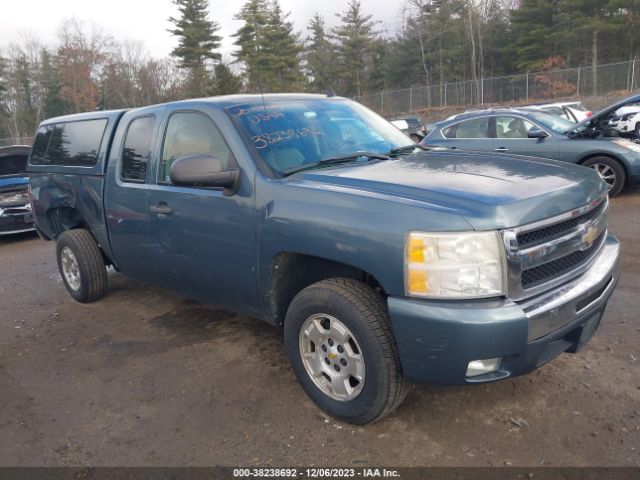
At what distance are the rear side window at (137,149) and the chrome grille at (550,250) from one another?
286 cm

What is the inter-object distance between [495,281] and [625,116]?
847cm

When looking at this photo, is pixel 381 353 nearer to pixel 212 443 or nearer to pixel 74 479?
pixel 212 443

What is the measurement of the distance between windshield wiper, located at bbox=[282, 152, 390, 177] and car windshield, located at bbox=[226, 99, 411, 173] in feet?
0.08

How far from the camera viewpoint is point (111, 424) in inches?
127

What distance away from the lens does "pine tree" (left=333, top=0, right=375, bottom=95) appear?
5134 cm

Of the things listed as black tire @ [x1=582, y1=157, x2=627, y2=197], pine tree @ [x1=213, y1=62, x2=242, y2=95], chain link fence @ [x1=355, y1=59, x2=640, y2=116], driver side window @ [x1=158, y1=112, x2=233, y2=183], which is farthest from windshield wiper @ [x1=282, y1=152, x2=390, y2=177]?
pine tree @ [x1=213, y1=62, x2=242, y2=95]

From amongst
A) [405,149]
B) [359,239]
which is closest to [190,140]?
[405,149]

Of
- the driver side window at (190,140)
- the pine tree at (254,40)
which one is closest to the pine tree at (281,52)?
the pine tree at (254,40)

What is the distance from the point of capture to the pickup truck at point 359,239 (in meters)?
2.50

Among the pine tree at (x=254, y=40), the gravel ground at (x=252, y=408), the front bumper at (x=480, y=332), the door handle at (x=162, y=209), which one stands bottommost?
the gravel ground at (x=252, y=408)

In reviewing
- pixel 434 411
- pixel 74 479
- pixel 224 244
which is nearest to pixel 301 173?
pixel 224 244

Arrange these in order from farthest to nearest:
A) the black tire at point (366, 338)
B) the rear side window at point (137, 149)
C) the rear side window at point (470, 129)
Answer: the rear side window at point (470, 129), the rear side window at point (137, 149), the black tire at point (366, 338)

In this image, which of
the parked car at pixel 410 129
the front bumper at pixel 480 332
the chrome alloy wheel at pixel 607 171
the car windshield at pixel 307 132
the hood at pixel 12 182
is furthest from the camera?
the hood at pixel 12 182

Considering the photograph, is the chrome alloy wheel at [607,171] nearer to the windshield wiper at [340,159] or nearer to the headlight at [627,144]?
the headlight at [627,144]
